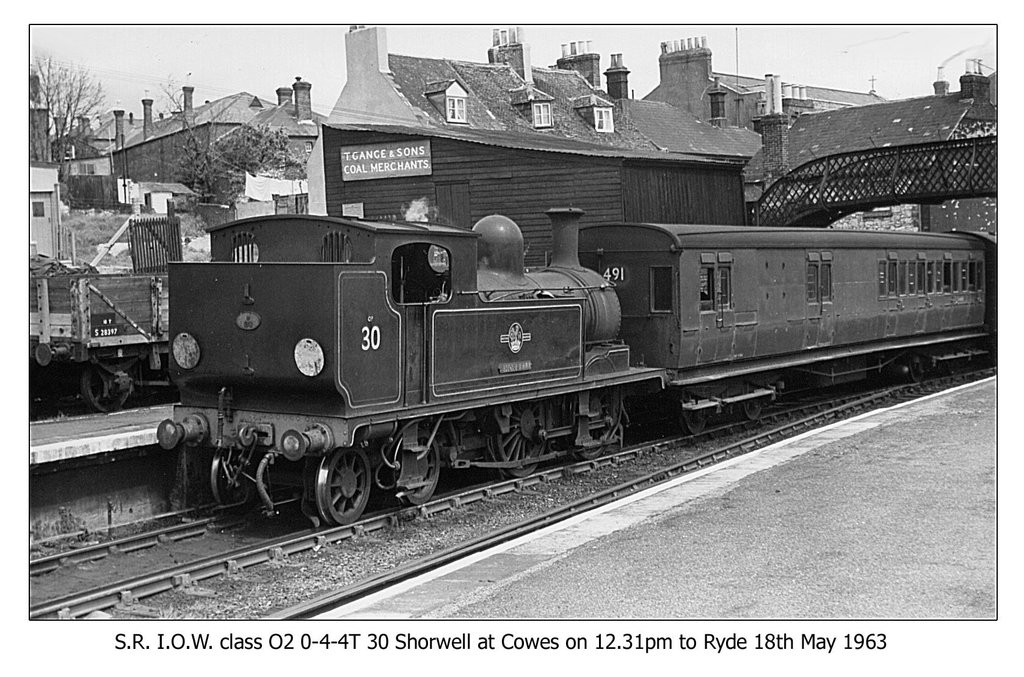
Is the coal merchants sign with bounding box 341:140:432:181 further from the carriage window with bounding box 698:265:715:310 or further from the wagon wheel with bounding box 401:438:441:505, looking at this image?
the wagon wheel with bounding box 401:438:441:505

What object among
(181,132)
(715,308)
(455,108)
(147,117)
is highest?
(147,117)

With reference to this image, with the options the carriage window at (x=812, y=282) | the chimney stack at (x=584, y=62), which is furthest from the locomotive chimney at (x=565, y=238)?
the chimney stack at (x=584, y=62)

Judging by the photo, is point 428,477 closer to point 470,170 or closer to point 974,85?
point 470,170

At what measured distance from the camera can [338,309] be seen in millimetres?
8547

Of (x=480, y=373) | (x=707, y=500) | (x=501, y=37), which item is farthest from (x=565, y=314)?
(x=501, y=37)

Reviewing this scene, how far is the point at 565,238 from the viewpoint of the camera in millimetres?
12398

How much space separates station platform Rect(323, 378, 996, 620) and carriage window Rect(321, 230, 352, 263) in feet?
8.74

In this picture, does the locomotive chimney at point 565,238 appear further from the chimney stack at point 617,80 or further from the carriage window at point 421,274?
the chimney stack at point 617,80

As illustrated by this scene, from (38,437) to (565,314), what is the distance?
548cm

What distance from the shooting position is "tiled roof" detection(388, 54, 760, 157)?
1188 inches

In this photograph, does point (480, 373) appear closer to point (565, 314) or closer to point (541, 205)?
point (565, 314)

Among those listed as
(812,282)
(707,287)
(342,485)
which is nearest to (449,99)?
(812,282)

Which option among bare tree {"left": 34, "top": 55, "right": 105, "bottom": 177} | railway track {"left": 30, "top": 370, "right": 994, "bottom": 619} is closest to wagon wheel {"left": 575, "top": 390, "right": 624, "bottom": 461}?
railway track {"left": 30, "top": 370, "right": 994, "bottom": 619}

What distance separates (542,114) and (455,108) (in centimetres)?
428
